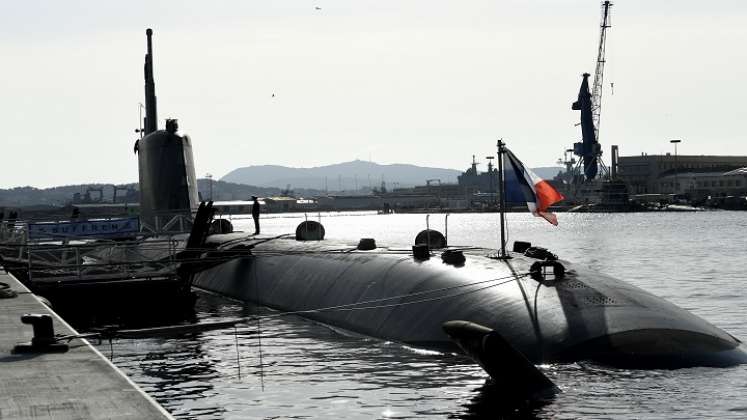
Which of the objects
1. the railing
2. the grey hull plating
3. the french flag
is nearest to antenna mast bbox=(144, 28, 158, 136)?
the railing

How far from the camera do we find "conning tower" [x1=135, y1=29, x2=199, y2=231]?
124 ft

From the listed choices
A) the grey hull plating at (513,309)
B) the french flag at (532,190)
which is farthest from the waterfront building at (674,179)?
the french flag at (532,190)

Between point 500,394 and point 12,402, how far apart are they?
7626mm

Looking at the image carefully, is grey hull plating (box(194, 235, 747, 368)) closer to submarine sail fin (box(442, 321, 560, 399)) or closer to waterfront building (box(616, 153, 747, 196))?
submarine sail fin (box(442, 321, 560, 399))

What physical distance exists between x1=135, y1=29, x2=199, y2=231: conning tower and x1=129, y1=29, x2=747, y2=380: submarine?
6.97 m

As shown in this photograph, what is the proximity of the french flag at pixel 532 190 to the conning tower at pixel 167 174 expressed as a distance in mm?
19416

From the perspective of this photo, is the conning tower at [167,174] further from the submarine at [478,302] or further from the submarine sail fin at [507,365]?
the submarine sail fin at [507,365]

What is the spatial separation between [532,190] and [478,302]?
248cm

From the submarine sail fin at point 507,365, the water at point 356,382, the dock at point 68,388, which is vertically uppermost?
the dock at point 68,388

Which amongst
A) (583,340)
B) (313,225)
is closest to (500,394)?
(583,340)

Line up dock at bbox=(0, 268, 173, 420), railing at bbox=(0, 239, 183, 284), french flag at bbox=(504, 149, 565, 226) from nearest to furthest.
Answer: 1. dock at bbox=(0, 268, 173, 420)
2. french flag at bbox=(504, 149, 565, 226)
3. railing at bbox=(0, 239, 183, 284)

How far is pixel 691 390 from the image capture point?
15094 millimetres

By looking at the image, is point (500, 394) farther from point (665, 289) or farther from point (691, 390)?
point (665, 289)

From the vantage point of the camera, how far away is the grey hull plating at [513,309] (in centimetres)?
1622
